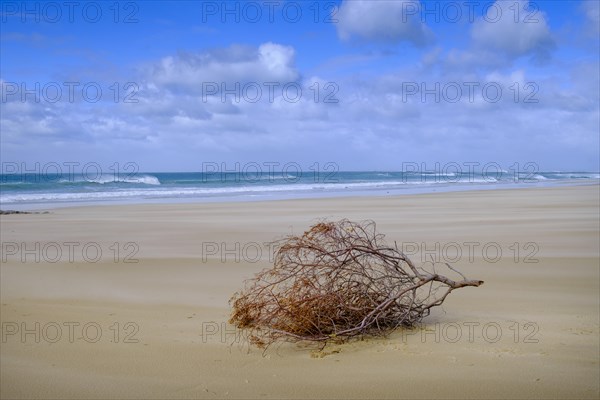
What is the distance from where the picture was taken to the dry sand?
417cm

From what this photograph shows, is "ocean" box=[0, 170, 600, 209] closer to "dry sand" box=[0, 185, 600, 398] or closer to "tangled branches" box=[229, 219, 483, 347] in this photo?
"dry sand" box=[0, 185, 600, 398]

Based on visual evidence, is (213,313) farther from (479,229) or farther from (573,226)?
(573,226)

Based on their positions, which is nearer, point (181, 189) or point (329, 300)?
point (329, 300)

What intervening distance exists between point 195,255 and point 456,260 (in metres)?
4.78

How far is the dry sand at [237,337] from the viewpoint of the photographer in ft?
13.7

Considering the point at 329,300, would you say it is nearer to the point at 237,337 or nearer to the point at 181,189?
the point at 237,337

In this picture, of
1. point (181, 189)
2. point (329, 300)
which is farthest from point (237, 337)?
point (181, 189)

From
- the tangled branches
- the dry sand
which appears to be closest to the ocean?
the dry sand

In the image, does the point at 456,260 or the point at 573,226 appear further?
the point at 573,226

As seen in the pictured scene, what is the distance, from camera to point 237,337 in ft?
17.5

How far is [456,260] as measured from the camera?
→ 31.6ft

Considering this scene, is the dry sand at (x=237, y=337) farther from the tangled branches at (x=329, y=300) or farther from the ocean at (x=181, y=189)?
the ocean at (x=181, y=189)

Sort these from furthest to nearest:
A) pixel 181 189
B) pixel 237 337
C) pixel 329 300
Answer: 1. pixel 181 189
2. pixel 237 337
3. pixel 329 300

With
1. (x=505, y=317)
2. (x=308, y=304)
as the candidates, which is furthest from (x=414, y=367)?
(x=505, y=317)
